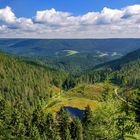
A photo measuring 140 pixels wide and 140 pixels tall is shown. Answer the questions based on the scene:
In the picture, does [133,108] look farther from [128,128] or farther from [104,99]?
[104,99]

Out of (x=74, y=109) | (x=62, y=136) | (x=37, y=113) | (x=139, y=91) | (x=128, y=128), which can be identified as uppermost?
(x=139, y=91)

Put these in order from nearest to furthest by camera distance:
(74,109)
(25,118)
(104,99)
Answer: (104,99), (25,118), (74,109)

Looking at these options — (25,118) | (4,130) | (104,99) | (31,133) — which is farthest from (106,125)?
(25,118)

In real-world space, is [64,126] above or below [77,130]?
above

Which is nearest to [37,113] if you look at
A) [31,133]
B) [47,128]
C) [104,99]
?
[47,128]

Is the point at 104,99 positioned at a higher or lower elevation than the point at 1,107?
higher

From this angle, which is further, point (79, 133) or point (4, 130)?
point (79, 133)

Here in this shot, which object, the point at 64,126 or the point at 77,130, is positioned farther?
the point at 64,126

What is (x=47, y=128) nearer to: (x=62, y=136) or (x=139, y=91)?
(x=62, y=136)

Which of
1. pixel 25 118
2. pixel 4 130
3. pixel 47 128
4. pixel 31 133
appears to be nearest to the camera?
pixel 4 130
